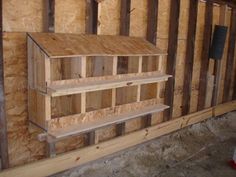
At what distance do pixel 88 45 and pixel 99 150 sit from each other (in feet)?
3.46

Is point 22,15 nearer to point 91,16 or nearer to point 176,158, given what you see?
point 91,16

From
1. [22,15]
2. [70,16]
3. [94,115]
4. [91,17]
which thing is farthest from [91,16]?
[94,115]

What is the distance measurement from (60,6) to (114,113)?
3.02 feet

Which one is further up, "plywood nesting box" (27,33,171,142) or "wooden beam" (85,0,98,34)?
"wooden beam" (85,0,98,34)

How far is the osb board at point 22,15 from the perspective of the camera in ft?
6.33

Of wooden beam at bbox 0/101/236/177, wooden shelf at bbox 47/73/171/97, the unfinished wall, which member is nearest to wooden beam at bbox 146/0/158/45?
the unfinished wall

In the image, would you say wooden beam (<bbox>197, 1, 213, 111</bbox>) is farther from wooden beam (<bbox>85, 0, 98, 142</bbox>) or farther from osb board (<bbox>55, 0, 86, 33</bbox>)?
osb board (<bbox>55, 0, 86, 33</bbox>)

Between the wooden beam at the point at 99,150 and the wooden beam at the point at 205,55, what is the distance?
18cm

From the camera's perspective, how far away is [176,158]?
3068 millimetres

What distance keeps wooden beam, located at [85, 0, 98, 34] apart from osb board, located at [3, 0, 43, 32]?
1.39 feet

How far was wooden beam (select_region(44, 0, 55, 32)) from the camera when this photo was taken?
82.7 inches

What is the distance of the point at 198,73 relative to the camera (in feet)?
12.9

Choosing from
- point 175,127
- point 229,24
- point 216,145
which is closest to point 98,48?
point 175,127

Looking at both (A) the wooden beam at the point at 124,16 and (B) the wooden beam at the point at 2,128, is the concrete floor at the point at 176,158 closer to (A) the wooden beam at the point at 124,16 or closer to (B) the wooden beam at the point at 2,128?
(B) the wooden beam at the point at 2,128
